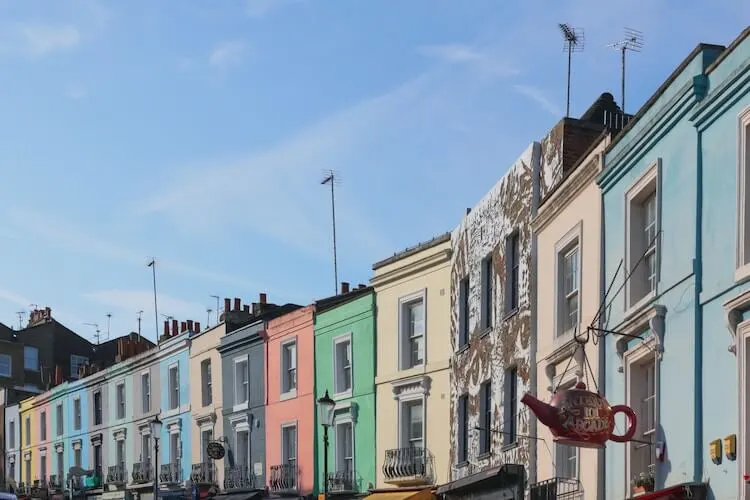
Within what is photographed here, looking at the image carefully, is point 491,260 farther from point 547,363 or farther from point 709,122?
point 709,122

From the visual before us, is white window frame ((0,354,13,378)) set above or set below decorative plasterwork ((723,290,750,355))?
below

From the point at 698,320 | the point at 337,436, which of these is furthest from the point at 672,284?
the point at 337,436

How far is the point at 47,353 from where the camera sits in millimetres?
75938

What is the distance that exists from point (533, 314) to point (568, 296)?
171cm

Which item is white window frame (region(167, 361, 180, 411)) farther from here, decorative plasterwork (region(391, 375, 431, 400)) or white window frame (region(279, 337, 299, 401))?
decorative plasterwork (region(391, 375, 431, 400))

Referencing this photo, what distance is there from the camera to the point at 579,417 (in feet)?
52.4

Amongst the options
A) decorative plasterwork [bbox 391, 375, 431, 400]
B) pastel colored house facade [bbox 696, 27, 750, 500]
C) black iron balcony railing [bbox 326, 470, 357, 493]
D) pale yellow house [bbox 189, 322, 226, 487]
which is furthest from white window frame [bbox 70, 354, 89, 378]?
pastel colored house facade [bbox 696, 27, 750, 500]

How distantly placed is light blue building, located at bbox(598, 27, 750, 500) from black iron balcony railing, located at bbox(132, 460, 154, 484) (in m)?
30.2

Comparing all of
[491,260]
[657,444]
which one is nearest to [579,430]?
[657,444]

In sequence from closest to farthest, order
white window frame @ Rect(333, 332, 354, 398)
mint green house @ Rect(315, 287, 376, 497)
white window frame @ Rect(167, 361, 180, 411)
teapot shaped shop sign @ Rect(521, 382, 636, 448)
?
teapot shaped shop sign @ Rect(521, 382, 636, 448) → mint green house @ Rect(315, 287, 376, 497) → white window frame @ Rect(333, 332, 354, 398) → white window frame @ Rect(167, 361, 180, 411)

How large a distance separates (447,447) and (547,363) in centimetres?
731

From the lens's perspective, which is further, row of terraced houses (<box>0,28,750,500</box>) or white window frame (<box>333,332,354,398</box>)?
white window frame (<box>333,332,354,398</box>)

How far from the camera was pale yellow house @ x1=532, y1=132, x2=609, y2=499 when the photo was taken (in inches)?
778

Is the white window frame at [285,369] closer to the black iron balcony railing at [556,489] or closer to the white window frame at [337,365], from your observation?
the white window frame at [337,365]
